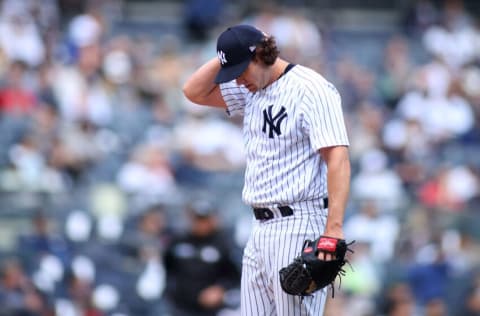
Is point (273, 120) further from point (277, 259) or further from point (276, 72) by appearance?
point (277, 259)

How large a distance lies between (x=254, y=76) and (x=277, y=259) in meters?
0.85

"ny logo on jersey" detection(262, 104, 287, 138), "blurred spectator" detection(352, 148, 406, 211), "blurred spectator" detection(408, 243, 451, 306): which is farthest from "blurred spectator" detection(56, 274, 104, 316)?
"ny logo on jersey" detection(262, 104, 287, 138)

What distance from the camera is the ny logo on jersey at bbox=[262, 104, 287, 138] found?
5184 millimetres

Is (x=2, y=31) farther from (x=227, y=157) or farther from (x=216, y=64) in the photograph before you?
(x=216, y=64)

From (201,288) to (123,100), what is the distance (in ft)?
17.3

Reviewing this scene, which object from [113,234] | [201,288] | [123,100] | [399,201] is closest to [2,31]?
[123,100]

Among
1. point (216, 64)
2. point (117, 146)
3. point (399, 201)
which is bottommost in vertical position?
point (399, 201)

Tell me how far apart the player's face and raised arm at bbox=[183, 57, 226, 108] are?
1.03 feet

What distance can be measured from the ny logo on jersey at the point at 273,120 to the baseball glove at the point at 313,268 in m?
0.56

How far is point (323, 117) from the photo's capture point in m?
5.07

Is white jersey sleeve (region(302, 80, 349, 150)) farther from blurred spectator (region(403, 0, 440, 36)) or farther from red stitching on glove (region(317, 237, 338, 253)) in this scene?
blurred spectator (region(403, 0, 440, 36))

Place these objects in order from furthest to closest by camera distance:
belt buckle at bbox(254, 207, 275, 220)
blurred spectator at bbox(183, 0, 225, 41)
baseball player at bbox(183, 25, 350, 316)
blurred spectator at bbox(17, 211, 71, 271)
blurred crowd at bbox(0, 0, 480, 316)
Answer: blurred spectator at bbox(183, 0, 225, 41) < blurred spectator at bbox(17, 211, 71, 271) < blurred crowd at bbox(0, 0, 480, 316) < belt buckle at bbox(254, 207, 275, 220) < baseball player at bbox(183, 25, 350, 316)

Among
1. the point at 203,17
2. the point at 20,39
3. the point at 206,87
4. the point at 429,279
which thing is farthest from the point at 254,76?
the point at 203,17

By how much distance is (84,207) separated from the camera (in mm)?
10750
